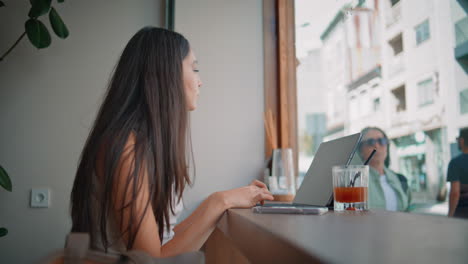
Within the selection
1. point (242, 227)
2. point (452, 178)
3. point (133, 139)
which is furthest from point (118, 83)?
point (452, 178)

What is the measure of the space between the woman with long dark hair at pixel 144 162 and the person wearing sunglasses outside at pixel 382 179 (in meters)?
0.80

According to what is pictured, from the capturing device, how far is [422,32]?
5.21 feet

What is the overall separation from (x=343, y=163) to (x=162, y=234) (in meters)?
0.53

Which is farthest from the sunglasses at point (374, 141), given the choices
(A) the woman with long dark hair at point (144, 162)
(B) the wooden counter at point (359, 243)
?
(B) the wooden counter at point (359, 243)

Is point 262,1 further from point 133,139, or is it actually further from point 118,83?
point 133,139

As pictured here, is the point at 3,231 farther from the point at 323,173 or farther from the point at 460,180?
the point at 460,180

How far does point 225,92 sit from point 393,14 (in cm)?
94

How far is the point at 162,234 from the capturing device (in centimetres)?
111

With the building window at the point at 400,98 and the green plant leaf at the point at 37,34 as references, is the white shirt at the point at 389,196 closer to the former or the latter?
the building window at the point at 400,98

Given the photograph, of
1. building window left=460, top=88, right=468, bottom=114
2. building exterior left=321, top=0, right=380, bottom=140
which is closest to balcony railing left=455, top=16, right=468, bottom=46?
building window left=460, top=88, right=468, bottom=114

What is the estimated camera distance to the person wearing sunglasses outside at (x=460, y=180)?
1.31 m

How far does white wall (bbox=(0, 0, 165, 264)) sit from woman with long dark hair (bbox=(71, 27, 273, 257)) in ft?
4.01

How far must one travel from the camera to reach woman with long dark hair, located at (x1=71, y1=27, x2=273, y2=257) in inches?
35.4

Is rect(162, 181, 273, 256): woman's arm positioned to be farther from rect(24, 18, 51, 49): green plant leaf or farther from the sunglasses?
rect(24, 18, 51, 49): green plant leaf
